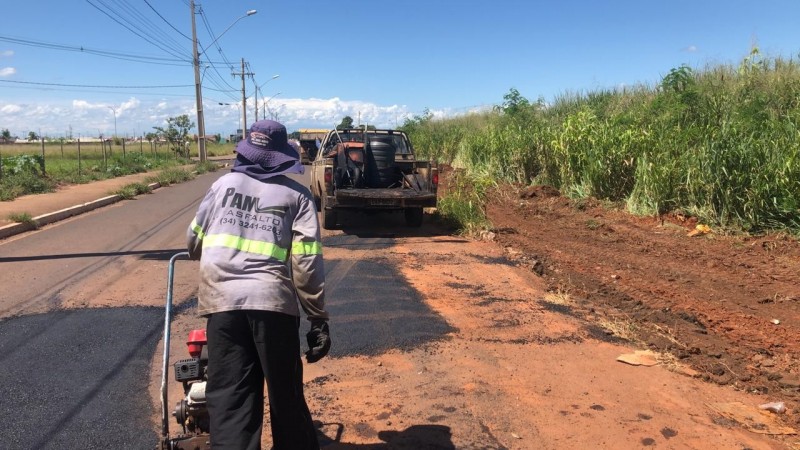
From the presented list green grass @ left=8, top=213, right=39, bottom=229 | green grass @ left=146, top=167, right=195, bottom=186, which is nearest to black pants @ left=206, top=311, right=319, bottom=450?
green grass @ left=8, top=213, right=39, bottom=229

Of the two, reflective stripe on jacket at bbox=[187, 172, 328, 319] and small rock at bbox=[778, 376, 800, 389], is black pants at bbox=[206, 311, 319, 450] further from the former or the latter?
small rock at bbox=[778, 376, 800, 389]

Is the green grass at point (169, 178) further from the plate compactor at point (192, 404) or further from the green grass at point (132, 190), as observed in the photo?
the plate compactor at point (192, 404)

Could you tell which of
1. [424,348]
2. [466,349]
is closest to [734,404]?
[466,349]

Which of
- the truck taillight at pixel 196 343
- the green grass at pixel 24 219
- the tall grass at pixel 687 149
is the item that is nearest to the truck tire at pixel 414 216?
the tall grass at pixel 687 149

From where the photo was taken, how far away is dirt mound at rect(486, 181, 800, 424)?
4.82 metres

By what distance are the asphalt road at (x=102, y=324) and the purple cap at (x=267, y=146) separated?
194cm

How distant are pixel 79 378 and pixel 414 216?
7.30 meters

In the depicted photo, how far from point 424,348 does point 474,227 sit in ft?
18.7

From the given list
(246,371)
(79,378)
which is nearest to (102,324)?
(79,378)

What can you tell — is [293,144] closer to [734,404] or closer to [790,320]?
[734,404]

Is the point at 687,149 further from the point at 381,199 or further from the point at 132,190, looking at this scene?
the point at 132,190

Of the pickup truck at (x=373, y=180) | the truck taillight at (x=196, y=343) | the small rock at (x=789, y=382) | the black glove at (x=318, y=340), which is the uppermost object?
the pickup truck at (x=373, y=180)

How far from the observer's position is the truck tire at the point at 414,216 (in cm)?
1099

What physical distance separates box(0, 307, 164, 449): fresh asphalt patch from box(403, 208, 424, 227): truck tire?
574 cm
